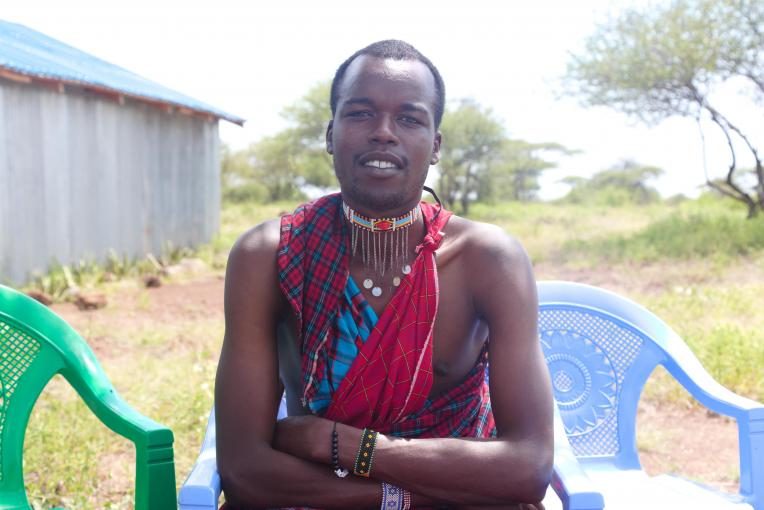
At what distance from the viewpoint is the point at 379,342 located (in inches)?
70.5

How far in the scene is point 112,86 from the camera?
30.7ft

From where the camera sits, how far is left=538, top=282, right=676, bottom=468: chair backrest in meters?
→ 2.60

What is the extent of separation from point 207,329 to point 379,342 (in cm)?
476

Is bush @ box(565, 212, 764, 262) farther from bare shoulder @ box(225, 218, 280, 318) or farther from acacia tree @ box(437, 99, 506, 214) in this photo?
acacia tree @ box(437, 99, 506, 214)

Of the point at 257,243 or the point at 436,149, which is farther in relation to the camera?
the point at 436,149

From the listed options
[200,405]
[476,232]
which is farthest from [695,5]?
[476,232]

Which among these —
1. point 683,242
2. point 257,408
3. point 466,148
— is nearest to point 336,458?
point 257,408

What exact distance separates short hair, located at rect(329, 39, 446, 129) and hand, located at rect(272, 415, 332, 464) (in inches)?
30.3

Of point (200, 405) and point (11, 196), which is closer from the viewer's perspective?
point (200, 405)

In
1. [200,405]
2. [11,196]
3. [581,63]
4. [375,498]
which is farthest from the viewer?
[581,63]

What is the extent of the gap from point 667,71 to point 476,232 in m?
12.3

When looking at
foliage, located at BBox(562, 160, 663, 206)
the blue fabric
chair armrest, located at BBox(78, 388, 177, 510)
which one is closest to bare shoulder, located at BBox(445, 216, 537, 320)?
the blue fabric

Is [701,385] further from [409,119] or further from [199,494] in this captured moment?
[199,494]

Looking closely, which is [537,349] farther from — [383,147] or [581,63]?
[581,63]
